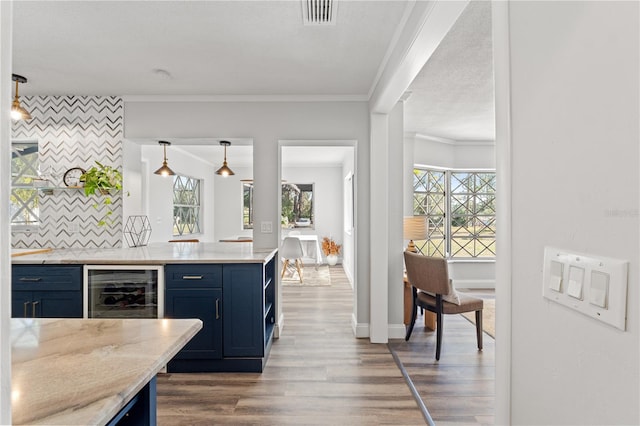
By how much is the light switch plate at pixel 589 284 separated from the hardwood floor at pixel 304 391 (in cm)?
177

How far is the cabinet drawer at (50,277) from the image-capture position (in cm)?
276

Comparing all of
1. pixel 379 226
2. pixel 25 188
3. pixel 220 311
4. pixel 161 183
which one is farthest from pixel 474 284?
pixel 25 188

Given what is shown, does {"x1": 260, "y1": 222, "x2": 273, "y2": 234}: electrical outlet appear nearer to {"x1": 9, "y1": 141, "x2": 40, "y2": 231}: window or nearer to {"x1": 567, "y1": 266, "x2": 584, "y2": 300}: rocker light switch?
{"x1": 9, "y1": 141, "x2": 40, "y2": 231}: window

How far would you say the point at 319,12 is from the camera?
209 cm

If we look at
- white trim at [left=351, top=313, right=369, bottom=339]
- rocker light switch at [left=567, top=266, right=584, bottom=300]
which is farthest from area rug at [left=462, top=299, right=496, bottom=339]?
rocker light switch at [left=567, top=266, right=584, bottom=300]

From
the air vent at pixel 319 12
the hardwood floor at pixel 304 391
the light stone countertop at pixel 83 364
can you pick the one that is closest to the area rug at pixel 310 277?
the hardwood floor at pixel 304 391

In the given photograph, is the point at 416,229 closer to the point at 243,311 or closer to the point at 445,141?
the point at 243,311

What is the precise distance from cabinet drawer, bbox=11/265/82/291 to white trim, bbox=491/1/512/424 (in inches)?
118

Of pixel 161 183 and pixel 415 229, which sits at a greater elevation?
pixel 161 183

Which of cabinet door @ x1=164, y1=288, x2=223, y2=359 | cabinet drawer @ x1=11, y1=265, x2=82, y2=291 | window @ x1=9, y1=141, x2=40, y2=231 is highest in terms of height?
window @ x1=9, y1=141, x2=40, y2=231

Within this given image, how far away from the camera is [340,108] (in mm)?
3572

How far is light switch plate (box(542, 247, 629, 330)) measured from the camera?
57cm

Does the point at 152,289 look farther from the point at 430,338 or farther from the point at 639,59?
the point at 639,59

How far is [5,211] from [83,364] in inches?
25.9
